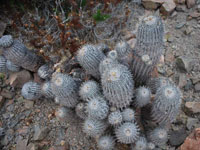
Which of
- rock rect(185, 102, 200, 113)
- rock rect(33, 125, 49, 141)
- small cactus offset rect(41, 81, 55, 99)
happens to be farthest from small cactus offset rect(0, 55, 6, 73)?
rock rect(185, 102, 200, 113)

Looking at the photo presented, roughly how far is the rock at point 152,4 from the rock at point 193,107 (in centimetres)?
213

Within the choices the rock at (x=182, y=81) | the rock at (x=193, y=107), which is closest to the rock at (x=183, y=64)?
the rock at (x=182, y=81)

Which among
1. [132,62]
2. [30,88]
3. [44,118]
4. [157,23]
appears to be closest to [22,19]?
[30,88]

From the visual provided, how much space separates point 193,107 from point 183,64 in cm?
73

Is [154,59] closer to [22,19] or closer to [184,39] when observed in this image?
[184,39]

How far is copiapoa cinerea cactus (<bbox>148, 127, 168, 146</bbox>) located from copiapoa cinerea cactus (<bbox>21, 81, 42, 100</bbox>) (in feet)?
5.61

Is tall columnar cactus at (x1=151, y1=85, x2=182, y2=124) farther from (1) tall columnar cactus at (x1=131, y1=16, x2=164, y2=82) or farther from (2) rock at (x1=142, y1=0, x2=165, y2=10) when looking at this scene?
(2) rock at (x1=142, y1=0, x2=165, y2=10)

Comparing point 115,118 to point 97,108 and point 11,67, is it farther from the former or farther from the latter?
point 11,67

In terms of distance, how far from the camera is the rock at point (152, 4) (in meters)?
4.04

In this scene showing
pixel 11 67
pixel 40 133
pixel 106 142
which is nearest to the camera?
pixel 106 142

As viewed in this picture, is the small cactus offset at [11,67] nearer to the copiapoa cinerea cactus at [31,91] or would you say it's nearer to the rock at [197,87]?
the copiapoa cinerea cactus at [31,91]

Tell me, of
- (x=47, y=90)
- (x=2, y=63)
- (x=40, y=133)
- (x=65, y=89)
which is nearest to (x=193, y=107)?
(x=65, y=89)

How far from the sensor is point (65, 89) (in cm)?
216

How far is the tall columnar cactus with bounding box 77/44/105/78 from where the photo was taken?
7.21ft
